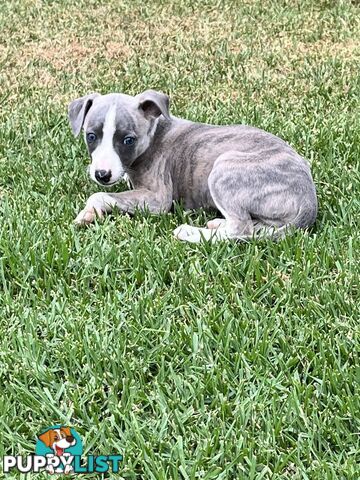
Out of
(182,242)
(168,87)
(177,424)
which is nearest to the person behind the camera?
(177,424)

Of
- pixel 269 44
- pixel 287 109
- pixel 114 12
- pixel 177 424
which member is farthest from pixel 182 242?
pixel 114 12

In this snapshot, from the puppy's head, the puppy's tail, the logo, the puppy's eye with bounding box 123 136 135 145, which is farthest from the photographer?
the puppy's eye with bounding box 123 136 135 145

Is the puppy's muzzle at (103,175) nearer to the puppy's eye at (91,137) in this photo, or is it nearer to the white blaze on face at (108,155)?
the white blaze on face at (108,155)

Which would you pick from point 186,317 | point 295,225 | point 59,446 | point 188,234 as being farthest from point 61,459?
point 295,225

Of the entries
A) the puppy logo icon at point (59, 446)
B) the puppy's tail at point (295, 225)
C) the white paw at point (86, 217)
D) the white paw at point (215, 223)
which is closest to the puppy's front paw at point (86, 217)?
the white paw at point (86, 217)

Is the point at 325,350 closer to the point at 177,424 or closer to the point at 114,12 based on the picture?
the point at 177,424

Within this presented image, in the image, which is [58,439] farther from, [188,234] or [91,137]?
[91,137]

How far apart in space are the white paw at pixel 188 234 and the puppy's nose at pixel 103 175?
1.80ft

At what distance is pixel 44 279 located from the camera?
4.28 m

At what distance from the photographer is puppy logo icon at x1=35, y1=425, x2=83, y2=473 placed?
10.0 ft

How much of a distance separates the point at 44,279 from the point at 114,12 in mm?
6493

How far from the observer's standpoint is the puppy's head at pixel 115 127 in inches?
189

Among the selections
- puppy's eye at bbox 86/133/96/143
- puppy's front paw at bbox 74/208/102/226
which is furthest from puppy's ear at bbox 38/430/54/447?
puppy's eye at bbox 86/133/96/143

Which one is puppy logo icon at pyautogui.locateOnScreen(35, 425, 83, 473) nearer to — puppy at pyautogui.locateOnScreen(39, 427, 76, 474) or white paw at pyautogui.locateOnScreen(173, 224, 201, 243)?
puppy at pyautogui.locateOnScreen(39, 427, 76, 474)
